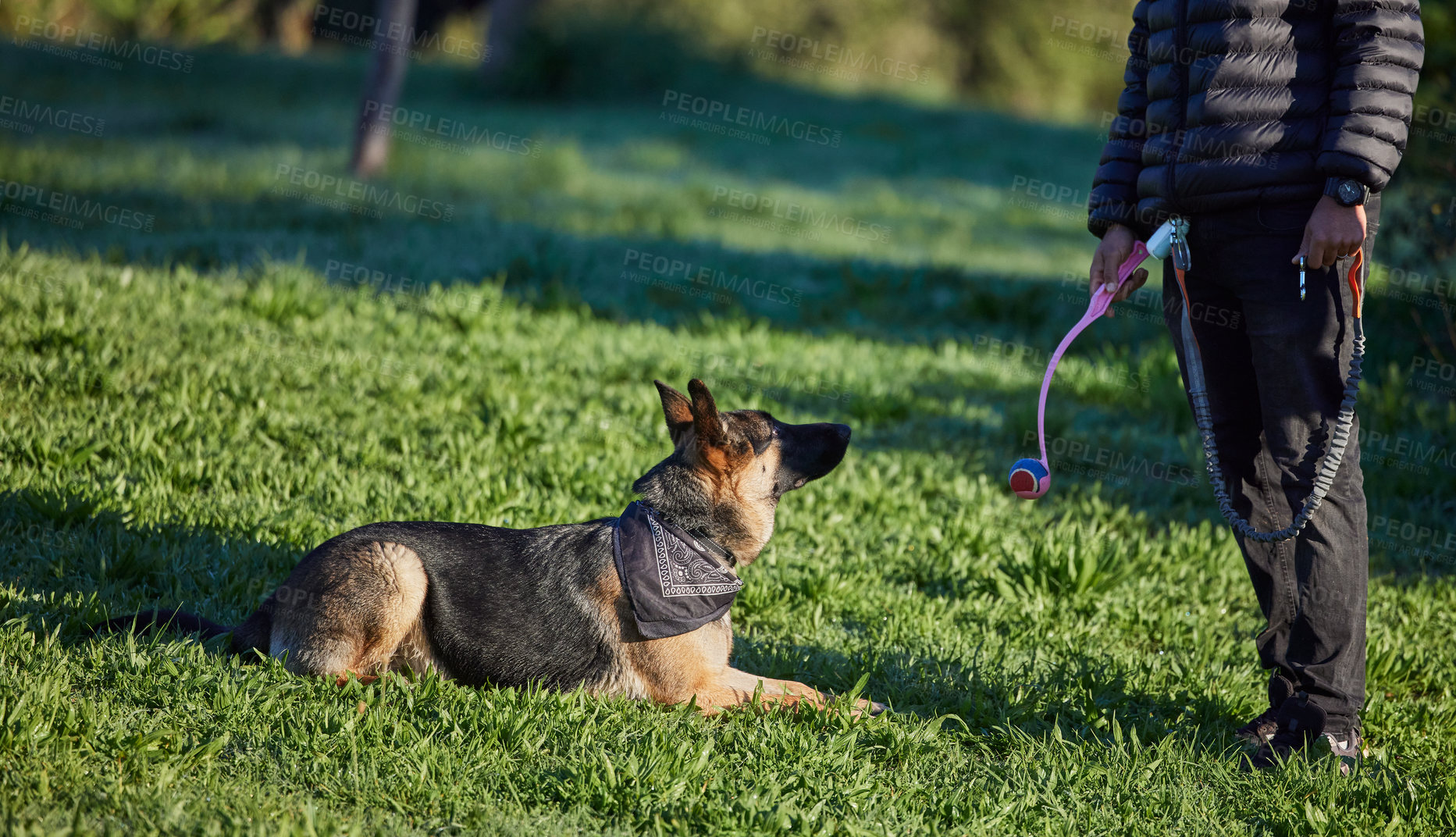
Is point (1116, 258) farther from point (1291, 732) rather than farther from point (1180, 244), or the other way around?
point (1291, 732)

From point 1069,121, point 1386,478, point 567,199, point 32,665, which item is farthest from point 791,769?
point 1069,121

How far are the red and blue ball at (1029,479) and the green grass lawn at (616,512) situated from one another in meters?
0.80

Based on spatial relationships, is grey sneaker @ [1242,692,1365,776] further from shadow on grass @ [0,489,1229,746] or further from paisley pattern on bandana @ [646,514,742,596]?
paisley pattern on bandana @ [646,514,742,596]

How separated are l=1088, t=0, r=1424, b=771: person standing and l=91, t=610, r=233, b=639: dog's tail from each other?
348 centimetres

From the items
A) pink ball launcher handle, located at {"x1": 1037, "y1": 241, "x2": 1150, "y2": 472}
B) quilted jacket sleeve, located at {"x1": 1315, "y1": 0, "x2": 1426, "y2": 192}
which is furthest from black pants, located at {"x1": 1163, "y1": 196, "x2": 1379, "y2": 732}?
quilted jacket sleeve, located at {"x1": 1315, "y1": 0, "x2": 1426, "y2": 192}

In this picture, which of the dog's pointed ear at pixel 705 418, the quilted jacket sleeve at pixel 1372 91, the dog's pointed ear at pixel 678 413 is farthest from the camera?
the dog's pointed ear at pixel 678 413

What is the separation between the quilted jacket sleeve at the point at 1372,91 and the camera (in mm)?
3051

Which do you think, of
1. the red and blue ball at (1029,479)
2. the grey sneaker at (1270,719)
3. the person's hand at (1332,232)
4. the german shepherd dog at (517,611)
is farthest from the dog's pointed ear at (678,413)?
the grey sneaker at (1270,719)

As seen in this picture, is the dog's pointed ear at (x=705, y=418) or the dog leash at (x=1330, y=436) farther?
the dog's pointed ear at (x=705, y=418)

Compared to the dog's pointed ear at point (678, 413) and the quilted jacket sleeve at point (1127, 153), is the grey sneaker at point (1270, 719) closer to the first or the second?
the quilted jacket sleeve at point (1127, 153)

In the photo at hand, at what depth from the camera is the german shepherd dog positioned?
3.41m

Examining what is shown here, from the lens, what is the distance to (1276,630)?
3.67 metres

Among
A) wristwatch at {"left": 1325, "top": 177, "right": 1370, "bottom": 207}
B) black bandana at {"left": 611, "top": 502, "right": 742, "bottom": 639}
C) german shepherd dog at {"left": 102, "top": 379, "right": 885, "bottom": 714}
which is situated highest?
wristwatch at {"left": 1325, "top": 177, "right": 1370, "bottom": 207}

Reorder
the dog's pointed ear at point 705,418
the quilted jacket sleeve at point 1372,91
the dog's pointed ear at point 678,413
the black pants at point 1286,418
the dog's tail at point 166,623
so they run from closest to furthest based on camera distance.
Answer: the quilted jacket sleeve at point 1372,91 < the black pants at point 1286,418 < the dog's pointed ear at point 705,418 < the dog's tail at point 166,623 < the dog's pointed ear at point 678,413
